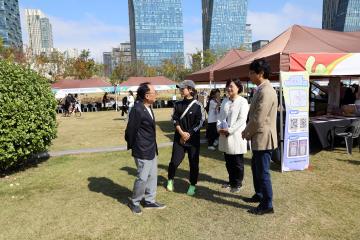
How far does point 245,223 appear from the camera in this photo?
409cm

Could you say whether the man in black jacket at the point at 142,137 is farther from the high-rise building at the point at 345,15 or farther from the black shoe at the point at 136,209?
the high-rise building at the point at 345,15

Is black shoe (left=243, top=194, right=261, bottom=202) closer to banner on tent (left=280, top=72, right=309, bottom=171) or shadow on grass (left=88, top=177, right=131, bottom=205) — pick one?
banner on tent (left=280, top=72, right=309, bottom=171)

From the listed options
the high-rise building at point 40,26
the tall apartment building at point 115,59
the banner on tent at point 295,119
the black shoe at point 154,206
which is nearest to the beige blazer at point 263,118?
the black shoe at point 154,206

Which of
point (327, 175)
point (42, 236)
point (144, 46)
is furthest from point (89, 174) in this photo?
point (144, 46)

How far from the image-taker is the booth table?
7805mm

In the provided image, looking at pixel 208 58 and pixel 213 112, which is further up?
pixel 208 58

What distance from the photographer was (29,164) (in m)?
7.68

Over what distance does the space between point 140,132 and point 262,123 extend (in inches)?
63.4

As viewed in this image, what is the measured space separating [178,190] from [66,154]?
4530 millimetres

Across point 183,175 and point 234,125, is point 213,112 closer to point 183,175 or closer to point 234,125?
point 183,175

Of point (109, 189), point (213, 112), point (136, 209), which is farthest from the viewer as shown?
point (213, 112)

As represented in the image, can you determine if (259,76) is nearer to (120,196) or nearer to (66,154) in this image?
(120,196)

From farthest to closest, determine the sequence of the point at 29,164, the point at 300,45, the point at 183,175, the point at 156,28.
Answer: the point at 156,28 < the point at 29,164 < the point at 300,45 < the point at 183,175

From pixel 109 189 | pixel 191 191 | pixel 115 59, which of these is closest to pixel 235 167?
pixel 191 191
